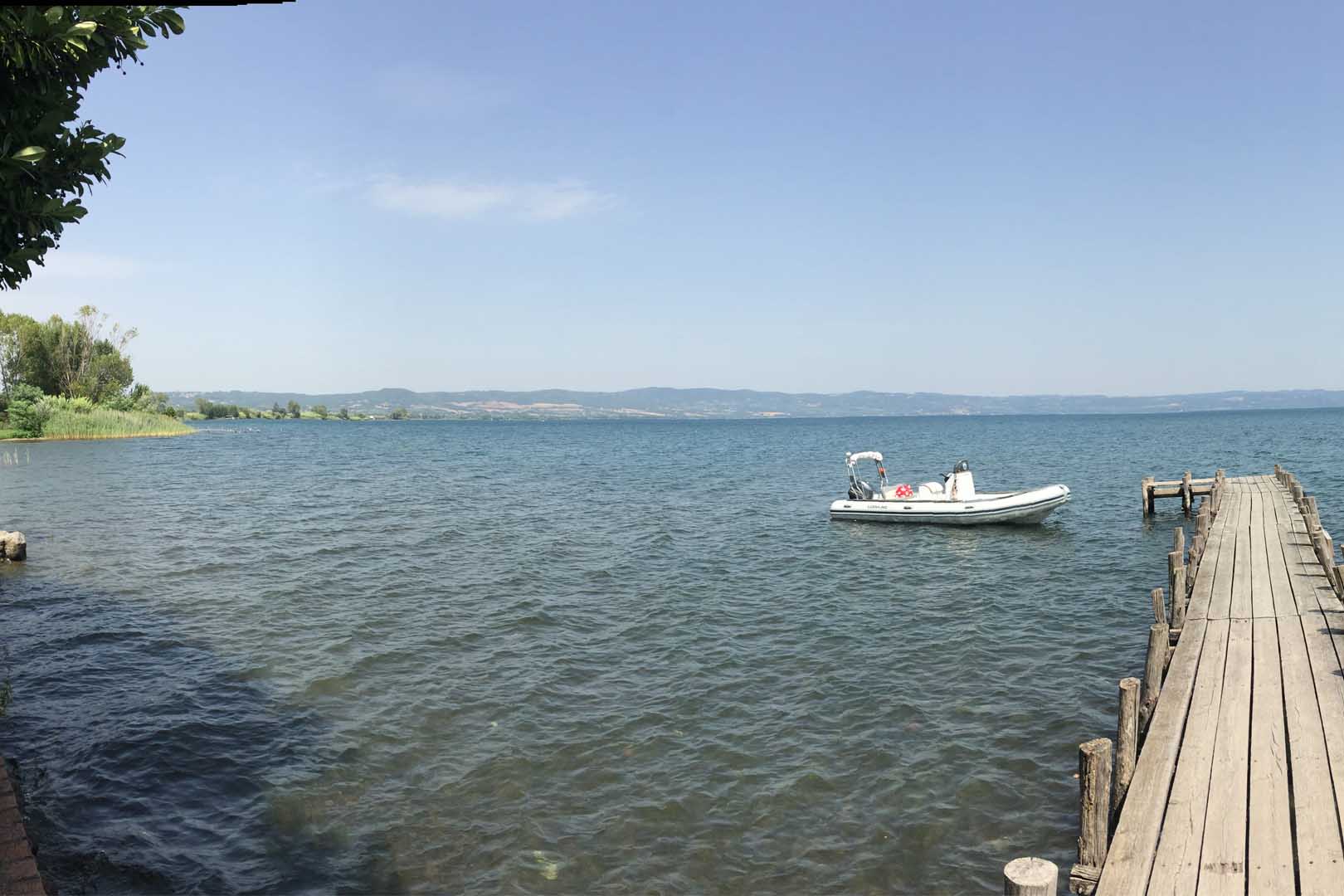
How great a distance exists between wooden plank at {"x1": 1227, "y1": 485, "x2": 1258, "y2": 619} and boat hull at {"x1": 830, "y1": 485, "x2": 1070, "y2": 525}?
223 inches

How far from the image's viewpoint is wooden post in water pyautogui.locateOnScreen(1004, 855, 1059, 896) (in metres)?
5.23

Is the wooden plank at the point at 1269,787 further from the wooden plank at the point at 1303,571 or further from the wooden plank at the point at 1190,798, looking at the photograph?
the wooden plank at the point at 1303,571

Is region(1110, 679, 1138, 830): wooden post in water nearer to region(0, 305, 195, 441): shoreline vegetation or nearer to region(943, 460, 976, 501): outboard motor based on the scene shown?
region(943, 460, 976, 501): outboard motor

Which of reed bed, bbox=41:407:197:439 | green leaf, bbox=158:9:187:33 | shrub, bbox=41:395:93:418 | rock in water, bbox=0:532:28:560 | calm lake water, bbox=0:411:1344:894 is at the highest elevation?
green leaf, bbox=158:9:187:33

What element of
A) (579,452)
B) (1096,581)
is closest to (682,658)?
(1096,581)

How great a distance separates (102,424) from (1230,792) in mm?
91919

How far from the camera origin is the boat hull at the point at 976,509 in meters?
28.6

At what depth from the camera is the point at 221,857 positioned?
8.91 m

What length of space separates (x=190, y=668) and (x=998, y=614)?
15678 mm

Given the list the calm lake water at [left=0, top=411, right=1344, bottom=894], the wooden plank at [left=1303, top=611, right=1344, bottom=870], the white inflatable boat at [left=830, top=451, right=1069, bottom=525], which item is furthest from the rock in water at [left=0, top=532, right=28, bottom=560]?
the wooden plank at [left=1303, top=611, right=1344, bottom=870]

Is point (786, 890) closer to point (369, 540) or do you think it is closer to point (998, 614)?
point (998, 614)

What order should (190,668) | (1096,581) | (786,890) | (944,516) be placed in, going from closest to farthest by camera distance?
(786,890) < (190,668) < (1096,581) < (944,516)

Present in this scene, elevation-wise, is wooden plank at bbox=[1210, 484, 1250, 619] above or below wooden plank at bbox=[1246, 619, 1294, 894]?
above

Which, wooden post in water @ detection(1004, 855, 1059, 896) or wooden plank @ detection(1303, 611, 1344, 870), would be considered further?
wooden plank @ detection(1303, 611, 1344, 870)
